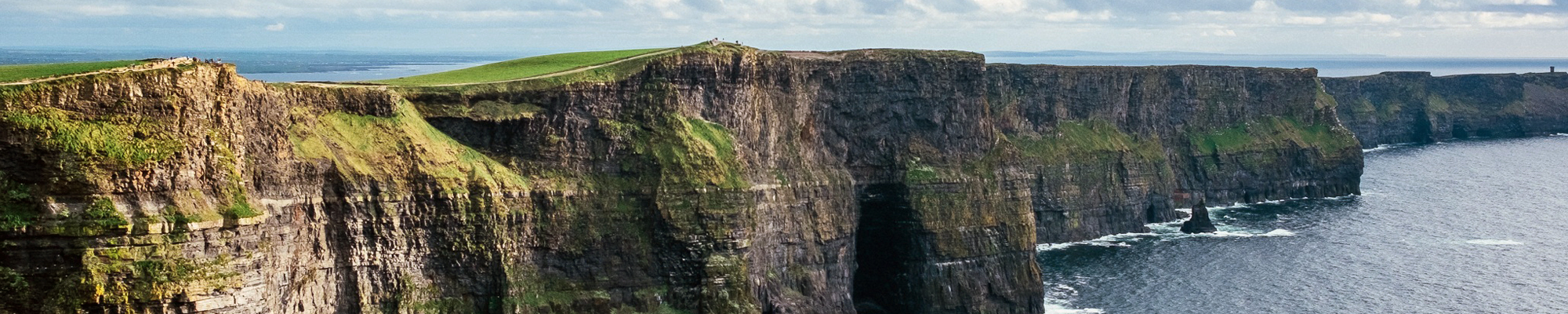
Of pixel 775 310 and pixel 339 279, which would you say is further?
pixel 775 310

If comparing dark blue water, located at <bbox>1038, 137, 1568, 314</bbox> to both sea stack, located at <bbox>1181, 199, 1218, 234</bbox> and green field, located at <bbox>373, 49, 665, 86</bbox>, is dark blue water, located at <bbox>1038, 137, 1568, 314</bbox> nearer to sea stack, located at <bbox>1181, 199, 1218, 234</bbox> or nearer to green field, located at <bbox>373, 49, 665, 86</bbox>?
sea stack, located at <bbox>1181, 199, 1218, 234</bbox>

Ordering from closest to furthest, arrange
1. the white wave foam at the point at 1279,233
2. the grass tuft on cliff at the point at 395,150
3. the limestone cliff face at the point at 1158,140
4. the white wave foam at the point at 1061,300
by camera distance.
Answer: the grass tuft on cliff at the point at 395,150 < the white wave foam at the point at 1061,300 < the limestone cliff face at the point at 1158,140 < the white wave foam at the point at 1279,233

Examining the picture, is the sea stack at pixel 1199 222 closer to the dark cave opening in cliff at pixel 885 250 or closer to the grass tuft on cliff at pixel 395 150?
the dark cave opening in cliff at pixel 885 250

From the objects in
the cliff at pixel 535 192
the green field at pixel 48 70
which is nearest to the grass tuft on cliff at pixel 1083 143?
the cliff at pixel 535 192

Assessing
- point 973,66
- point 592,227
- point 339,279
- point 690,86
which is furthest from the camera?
point 973,66

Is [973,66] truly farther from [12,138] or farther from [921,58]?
[12,138]

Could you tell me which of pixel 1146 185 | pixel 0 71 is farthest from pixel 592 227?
pixel 1146 185

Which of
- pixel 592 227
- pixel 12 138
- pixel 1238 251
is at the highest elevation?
pixel 12 138
